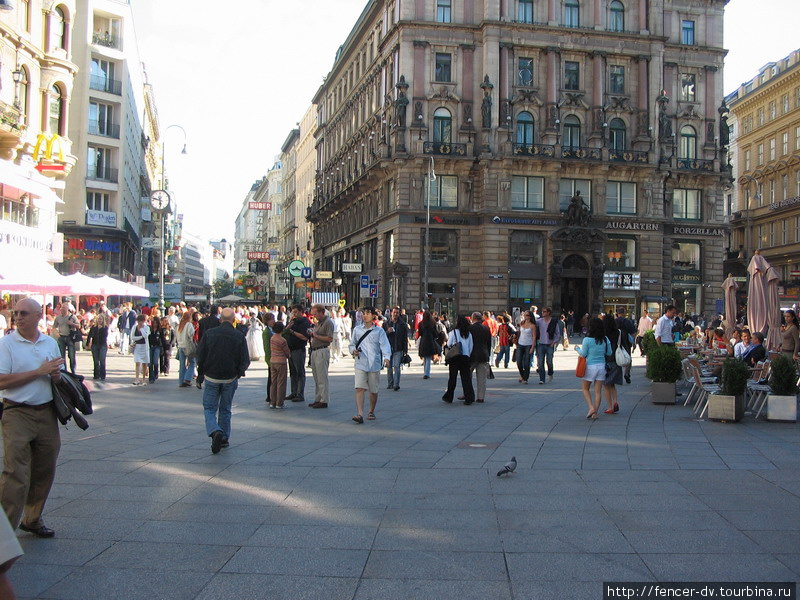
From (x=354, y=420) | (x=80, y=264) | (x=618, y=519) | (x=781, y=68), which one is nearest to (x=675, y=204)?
(x=781, y=68)

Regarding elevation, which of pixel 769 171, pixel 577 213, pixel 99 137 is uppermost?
pixel 769 171

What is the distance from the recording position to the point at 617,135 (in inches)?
1987

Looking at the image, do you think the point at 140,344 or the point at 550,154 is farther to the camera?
the point at 550,154

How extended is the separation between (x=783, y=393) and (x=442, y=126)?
38.5 metres

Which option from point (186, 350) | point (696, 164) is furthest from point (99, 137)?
point (696, 164)

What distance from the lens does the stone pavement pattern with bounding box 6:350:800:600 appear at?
5105 millimetres

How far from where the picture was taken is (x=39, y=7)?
35000mm

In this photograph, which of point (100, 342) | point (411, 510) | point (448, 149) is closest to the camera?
point (411, 510)

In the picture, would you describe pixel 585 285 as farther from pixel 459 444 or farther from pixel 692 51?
pixel 459 444

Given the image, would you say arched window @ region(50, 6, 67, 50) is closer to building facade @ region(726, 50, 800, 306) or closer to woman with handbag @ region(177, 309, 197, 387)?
woman with handbag @ region(177, 309, 197, 387)

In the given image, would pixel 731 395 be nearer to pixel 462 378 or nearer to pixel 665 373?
pixel 665 373

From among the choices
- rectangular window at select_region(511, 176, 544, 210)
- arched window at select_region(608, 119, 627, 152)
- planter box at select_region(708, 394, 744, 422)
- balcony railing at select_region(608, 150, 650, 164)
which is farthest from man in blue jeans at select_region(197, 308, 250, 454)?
arched window at select_region(608, 119, 627, 152)

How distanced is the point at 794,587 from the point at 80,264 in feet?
162

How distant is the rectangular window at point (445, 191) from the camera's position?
159 feet
